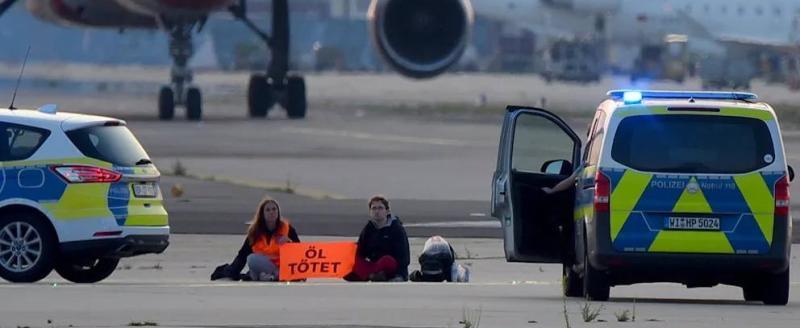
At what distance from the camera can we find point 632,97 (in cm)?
1391

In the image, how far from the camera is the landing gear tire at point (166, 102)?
1533 inches

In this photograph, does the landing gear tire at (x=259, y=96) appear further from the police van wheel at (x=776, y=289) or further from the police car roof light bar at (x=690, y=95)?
the police van wheel at (x=776, y=289)

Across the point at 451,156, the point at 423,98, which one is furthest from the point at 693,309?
the point at 423,98

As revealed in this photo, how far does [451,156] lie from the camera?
108 ft

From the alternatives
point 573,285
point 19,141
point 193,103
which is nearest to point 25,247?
point 19,141

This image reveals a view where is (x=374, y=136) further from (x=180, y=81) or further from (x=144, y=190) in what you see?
(x=144, y=190)

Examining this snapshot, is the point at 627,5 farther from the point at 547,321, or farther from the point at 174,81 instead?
the point at 547,321

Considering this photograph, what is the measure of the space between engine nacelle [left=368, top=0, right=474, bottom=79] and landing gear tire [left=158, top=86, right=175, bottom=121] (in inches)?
180

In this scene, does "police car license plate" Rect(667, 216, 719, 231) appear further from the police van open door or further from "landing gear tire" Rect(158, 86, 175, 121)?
"landing gear tire" Rect(158, 86, 175, 121)

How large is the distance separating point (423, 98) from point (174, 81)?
14.9m

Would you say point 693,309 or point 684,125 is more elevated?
point 684,125

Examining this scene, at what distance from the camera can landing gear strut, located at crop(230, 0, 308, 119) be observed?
37.7 meters

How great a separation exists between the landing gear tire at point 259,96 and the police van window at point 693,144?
2646cm

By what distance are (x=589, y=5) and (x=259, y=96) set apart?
28.3 ft
